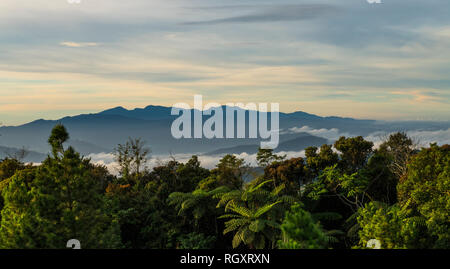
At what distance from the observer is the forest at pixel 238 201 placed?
28.7 feet

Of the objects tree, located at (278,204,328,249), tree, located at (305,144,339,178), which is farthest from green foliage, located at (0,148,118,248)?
tree, located at (305,144,339,178)

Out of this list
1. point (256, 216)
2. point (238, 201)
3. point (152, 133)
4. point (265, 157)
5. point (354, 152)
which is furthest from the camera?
point (152, 133)

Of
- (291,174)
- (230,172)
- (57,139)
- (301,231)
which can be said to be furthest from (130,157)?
(301,231)

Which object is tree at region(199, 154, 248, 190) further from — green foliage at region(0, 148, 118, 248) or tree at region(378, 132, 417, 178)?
green foliage at region(0, 148, 118, 248)

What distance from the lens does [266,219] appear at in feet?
42.8

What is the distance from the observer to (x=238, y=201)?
523 inches

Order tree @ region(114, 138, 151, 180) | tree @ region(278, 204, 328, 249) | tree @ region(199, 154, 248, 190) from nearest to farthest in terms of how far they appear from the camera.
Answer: tree @ region(278, 204, 328, 249) < tree @ region(199, 154, 248, 190) < tree @ region(114, 138, 151, 180)

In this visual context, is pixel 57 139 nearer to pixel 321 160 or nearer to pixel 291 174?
pixel 291 174

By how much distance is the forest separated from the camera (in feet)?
28.7

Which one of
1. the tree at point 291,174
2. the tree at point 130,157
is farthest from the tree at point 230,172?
the tree at point 130,157

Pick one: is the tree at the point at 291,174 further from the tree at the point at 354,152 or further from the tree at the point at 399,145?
the tree at the point at 399,145

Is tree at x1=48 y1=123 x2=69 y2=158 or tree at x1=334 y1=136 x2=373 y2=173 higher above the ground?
tree at x1=48 y1=123 x2=69 y2=158
